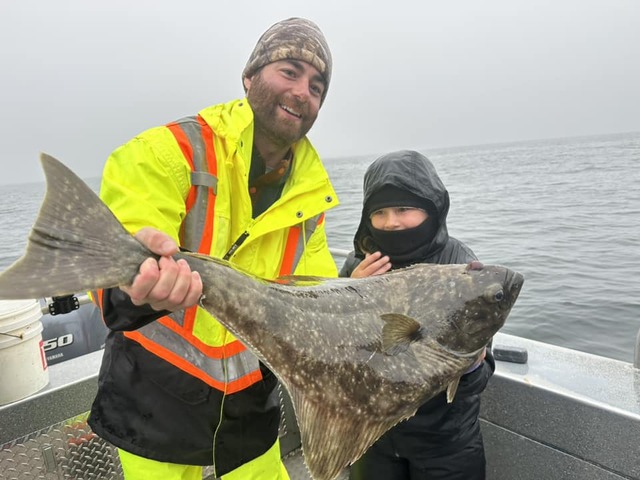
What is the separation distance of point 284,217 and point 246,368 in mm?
805

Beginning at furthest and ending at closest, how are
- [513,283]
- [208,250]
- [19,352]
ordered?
[19,352] < [208,250] < [513,283]

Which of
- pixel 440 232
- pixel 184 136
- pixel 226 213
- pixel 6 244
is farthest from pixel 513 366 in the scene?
pixel 6 244

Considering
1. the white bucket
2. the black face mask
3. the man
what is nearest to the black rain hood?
the black face mask

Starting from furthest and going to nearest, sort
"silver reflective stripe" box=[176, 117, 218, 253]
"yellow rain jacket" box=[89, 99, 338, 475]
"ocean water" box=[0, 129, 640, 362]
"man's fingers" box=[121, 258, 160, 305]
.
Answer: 1. "ocean water" box=[0, 129, 640, 362]
2. "silver reflective stripe" box=[176, 117, 218, 253]
3. "yellow rain jacket" box=[89, 99, 338, 475]
4. "man's fingers" box=[121, 258, 160, 305]

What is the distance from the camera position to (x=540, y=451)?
315 centimetres

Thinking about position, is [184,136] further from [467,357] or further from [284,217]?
[467,357]

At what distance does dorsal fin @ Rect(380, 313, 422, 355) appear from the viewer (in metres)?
1.99

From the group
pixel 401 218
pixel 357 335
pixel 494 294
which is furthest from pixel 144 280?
pixel 401 218

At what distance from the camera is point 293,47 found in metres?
2.67

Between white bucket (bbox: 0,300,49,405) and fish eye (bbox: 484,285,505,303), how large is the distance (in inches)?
106

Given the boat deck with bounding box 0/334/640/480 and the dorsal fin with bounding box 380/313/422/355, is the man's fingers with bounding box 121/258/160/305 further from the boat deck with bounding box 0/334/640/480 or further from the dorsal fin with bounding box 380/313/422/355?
the boat deck with bounding box 0/334/640/480

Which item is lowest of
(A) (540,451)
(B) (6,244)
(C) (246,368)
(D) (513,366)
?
(B) (6,244)

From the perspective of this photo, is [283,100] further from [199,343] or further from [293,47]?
[199,343]

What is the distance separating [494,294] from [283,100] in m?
1.50
